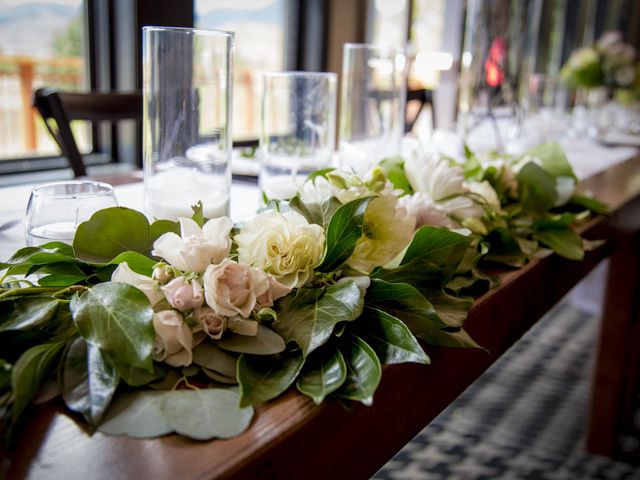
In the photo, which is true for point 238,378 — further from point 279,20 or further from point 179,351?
point 279,20

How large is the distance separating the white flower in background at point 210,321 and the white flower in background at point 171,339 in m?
0.01

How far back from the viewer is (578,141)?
7.22ft

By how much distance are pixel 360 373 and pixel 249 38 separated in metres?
2.58

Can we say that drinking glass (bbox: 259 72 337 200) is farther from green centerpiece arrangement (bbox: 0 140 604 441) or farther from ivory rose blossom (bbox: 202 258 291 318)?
ivory rose blossom (bbox: 202 258 291 318)

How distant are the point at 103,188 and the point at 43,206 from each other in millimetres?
49

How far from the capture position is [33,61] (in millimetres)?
2174

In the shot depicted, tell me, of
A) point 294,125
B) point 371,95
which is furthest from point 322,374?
point 371,95

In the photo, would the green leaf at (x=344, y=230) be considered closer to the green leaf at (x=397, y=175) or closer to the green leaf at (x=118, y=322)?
the green leaf at (x=118, y=322)

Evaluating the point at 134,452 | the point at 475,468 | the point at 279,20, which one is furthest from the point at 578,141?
the point at 134,452

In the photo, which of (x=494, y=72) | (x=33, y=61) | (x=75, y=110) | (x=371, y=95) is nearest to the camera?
(x=371, y=95)

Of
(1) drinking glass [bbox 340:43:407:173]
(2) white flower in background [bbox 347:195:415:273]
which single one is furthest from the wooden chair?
(2) white flower in background [bbox 347:195:415:273]

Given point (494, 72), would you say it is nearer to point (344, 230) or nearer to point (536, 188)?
point (536, 188)

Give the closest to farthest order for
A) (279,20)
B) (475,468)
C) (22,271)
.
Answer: (22,271)
(475,468)
(279,20)

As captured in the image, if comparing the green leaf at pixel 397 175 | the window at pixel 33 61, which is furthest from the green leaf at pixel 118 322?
the window at pixel 33 61
